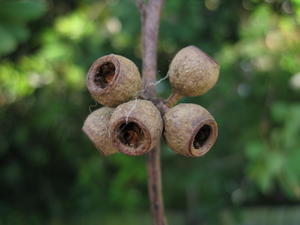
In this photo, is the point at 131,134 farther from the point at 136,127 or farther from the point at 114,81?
the point at 114,81

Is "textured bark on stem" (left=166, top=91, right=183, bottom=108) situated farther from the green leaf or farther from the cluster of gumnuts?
the green leaf

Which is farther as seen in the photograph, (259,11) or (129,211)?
(129,211)

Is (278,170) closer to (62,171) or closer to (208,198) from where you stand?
(208,198)

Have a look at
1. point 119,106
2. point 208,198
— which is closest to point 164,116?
point 119,106

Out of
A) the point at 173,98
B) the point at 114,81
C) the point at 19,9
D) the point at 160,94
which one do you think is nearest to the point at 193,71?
the point at 173,98

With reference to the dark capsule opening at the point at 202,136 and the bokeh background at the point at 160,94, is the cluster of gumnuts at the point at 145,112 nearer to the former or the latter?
the dark capsule opening at the point at 202,136

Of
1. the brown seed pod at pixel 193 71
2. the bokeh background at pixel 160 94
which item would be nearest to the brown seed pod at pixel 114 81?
the brown seed pod at pixel 193 71

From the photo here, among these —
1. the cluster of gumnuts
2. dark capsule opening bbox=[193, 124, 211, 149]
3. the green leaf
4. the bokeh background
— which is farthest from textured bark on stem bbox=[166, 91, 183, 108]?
the green leaf
